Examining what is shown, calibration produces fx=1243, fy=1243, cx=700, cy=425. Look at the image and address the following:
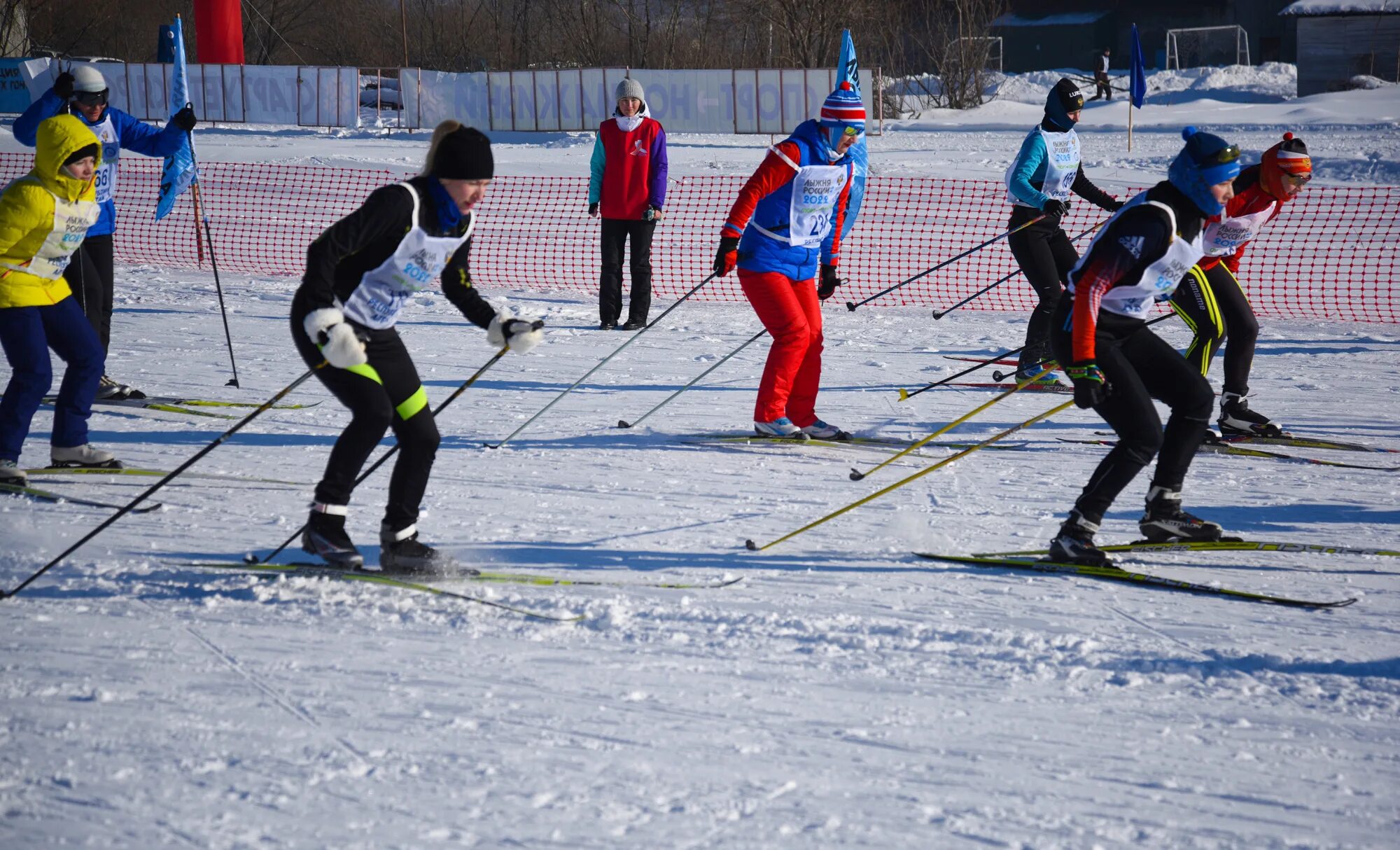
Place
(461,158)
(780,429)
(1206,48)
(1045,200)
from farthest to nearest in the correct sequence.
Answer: (1206,48) < (1045,200) < (780,429) < (461,158)

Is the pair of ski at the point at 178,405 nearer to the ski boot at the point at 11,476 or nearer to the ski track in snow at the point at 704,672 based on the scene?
the ski track in snow at the point at 704,672

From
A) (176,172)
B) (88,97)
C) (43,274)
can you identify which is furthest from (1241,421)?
(176,172)

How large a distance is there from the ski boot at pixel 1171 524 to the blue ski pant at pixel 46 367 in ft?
14.1

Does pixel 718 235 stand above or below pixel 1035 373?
above

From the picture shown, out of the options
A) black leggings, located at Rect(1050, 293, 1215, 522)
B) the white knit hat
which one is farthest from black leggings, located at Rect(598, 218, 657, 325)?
black leggings, located at Rect(1050, 293, 1215, 522)

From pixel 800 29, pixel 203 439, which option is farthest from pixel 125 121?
pixel 800 29

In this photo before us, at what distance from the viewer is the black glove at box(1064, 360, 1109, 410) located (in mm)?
3969

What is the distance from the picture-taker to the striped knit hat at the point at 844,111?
5.74 metres

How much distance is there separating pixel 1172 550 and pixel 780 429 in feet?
6.97

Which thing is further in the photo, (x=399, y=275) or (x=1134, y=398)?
(x=1134, y=398)

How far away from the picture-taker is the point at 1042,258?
720cm

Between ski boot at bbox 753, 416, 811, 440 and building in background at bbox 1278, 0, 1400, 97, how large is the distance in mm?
27248

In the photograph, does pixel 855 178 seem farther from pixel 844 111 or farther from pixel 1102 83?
pixel 1102 83

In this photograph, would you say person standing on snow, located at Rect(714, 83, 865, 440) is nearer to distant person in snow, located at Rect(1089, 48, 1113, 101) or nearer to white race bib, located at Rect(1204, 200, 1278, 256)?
white race bib, located at Rect(1204, 200, 1278, 256)
